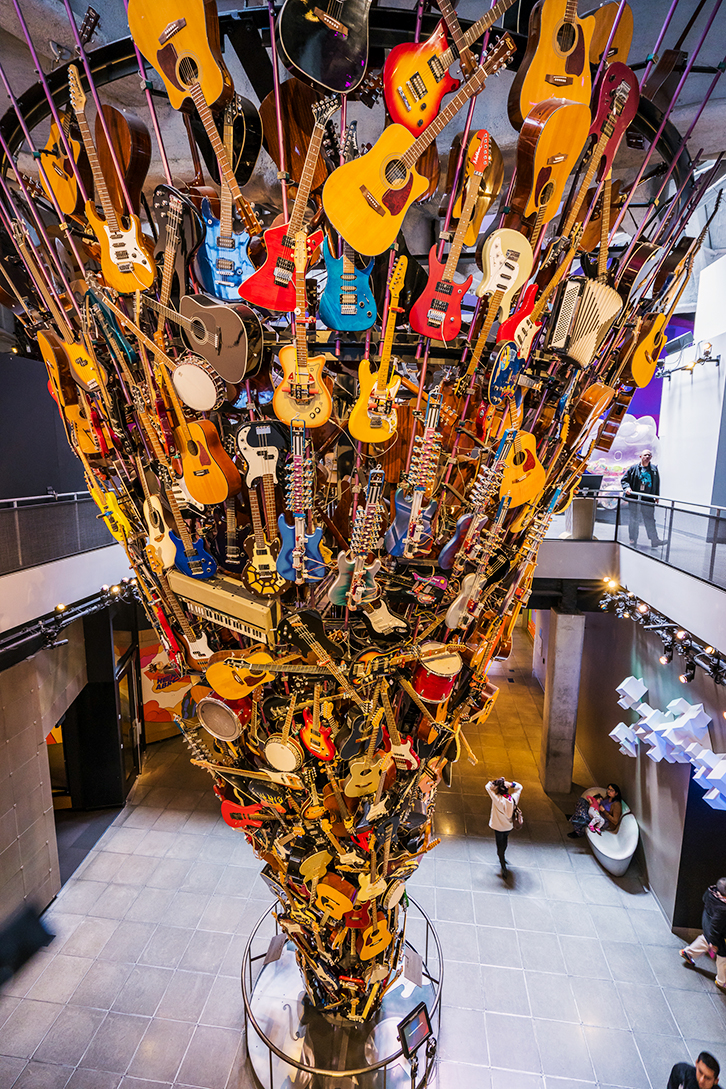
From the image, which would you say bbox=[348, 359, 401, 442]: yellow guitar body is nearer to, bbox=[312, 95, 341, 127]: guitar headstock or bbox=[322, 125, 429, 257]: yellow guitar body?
bbox=[322, 125, 429, 257]: yellow guitar body

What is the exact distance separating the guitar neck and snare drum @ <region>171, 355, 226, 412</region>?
1.75 ft

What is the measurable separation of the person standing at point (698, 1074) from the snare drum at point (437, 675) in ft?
12.5

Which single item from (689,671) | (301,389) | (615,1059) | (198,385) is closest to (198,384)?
(198,385)

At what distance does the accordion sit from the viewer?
218 cm

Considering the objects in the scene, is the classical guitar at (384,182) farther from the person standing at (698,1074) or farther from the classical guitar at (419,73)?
the person standing at (698,1074)

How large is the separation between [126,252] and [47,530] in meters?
4.83

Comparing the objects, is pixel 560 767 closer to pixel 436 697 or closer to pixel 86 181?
pixel 436 697

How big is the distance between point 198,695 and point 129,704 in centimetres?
723

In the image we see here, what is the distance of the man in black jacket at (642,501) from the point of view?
23.0 feet

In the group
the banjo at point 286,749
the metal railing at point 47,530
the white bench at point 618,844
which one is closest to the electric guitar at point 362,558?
the banjo at point 286,749

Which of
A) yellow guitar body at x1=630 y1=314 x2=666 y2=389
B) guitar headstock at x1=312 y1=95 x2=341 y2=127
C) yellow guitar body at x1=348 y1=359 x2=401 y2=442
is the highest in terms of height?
guitar headstock at x1=312 y1=95 x2=341 y2=127

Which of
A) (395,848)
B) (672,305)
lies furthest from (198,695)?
(672,305)

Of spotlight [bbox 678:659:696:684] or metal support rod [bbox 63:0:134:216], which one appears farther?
spotlight [bbox 678:659:696:684]

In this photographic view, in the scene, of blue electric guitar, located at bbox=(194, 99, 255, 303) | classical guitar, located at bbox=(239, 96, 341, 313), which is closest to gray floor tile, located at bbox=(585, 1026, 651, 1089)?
classical guitar, located at bbox=(239, 96, 341, 313)
